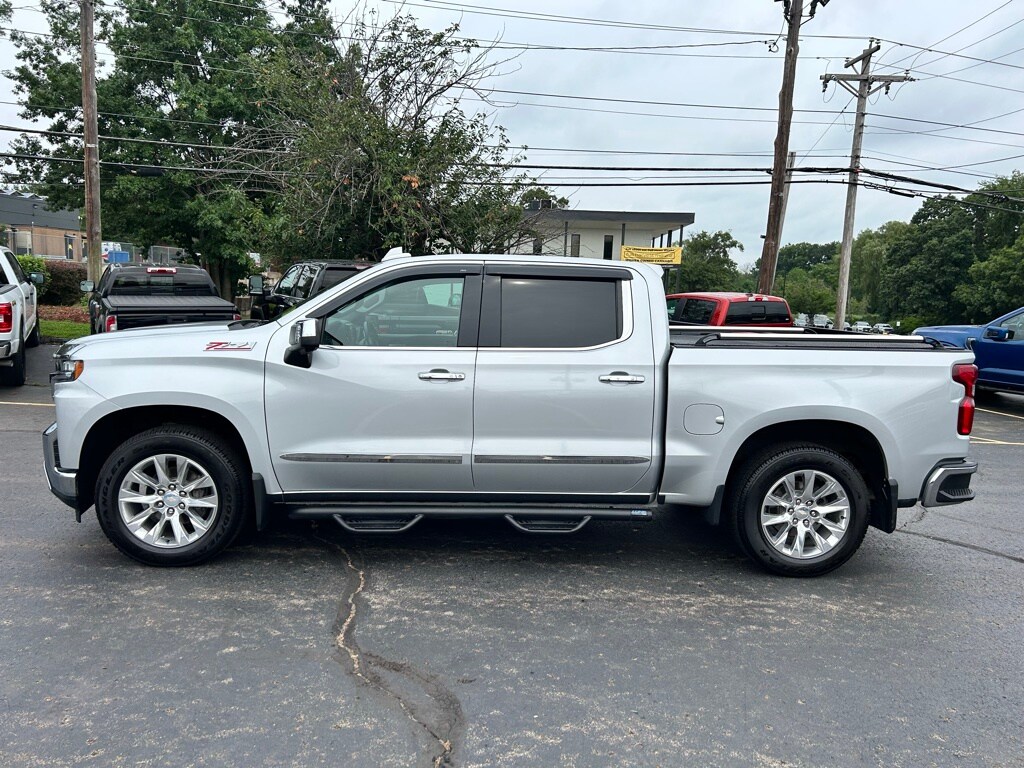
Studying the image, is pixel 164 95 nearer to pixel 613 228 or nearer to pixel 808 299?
pixel 613 228

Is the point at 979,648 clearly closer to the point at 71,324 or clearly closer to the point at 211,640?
the point at 211,640

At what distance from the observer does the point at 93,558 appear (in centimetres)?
491

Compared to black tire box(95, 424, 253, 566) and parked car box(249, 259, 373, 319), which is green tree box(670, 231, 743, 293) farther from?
black tire box(95, 424, 253, 566)

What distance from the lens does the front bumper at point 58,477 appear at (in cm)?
464

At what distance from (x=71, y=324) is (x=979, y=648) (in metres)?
20.9

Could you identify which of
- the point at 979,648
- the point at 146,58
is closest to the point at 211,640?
the point at 979,648

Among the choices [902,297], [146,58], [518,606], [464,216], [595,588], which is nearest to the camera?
[518,606]

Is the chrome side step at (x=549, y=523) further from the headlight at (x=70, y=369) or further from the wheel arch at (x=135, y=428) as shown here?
the headlight at (x=70, y=369)

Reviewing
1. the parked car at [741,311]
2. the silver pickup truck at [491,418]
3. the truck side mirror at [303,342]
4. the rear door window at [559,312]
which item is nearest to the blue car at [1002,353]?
the parked car at [741,311]

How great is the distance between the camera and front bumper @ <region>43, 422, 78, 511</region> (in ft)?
15.2

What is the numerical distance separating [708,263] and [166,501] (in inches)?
2484

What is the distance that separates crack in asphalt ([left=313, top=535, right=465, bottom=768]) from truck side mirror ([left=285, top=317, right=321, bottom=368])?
1.40 m

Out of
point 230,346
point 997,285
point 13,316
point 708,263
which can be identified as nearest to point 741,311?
point 230,346

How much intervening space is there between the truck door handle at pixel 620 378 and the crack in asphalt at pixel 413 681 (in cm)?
191
